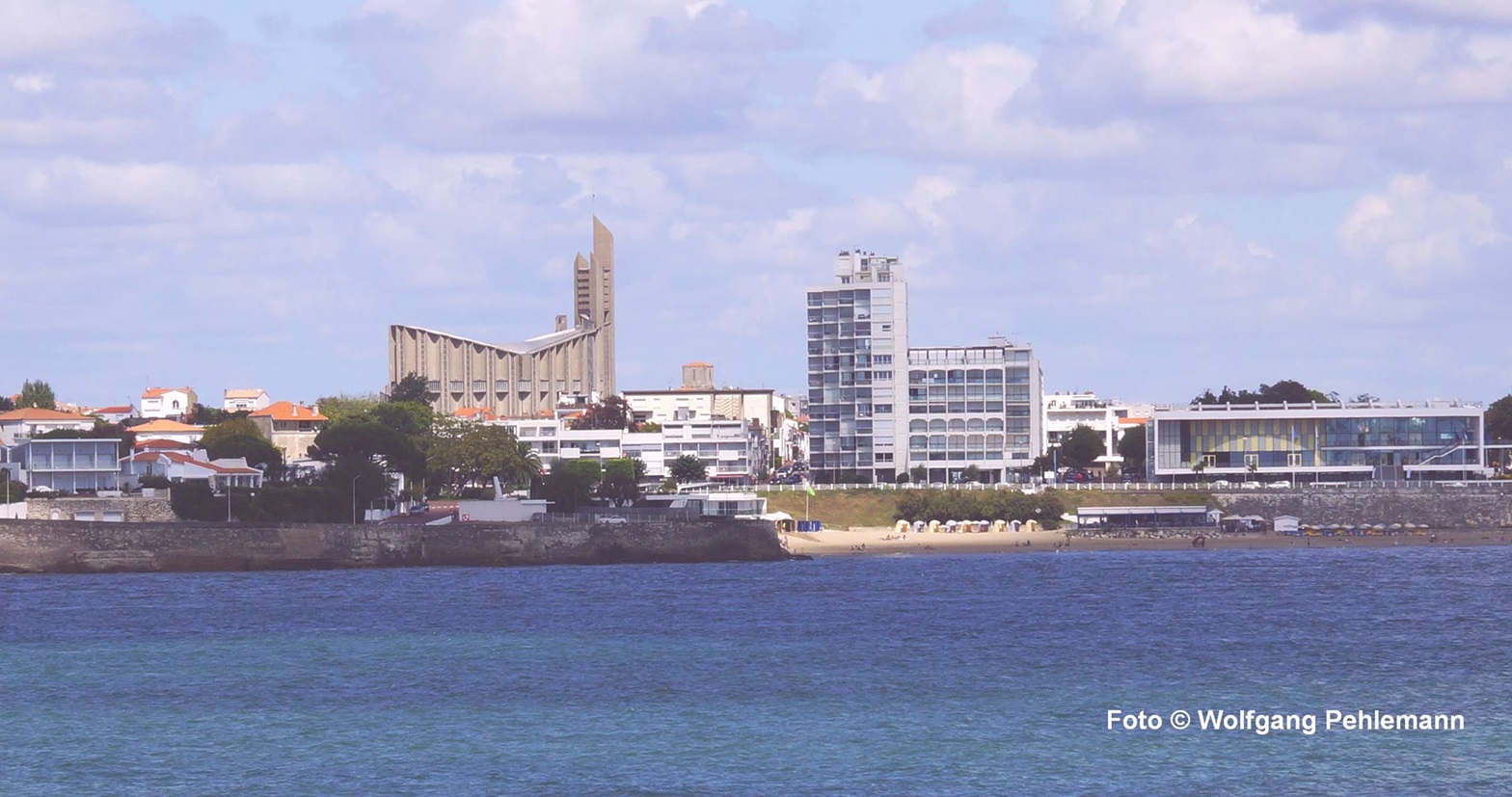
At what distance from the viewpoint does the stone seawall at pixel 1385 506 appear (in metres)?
103

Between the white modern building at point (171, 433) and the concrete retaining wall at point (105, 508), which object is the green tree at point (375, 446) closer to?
the concrete retaining wall at point (105, 508)

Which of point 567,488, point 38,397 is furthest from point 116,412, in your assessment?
point 567,488

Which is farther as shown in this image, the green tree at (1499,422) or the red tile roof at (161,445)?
the green tree at (1499,422)

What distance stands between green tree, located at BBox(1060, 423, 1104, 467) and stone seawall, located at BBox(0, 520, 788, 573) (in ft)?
164

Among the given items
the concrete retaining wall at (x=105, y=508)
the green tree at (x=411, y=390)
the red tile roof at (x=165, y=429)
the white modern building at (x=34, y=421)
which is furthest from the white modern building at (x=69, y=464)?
the green tree at (x=411, y=390)

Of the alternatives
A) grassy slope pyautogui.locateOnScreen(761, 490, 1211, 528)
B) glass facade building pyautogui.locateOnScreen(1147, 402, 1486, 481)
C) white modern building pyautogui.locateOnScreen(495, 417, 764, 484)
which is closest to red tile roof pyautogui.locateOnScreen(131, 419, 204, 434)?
white modern building pyautogui.locateOnScreen(495, 417, 764, 484)

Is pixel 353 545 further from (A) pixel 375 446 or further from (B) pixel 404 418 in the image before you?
(B) pixel 404 418

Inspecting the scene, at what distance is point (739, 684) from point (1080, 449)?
92.9m

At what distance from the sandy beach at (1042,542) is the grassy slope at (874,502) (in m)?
2.79

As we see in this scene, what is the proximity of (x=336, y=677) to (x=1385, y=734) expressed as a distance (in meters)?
23.6

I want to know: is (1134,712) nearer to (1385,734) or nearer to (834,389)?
(1385,734)

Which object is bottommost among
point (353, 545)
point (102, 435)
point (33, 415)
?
point (353, 545)

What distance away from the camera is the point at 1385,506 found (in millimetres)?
103438

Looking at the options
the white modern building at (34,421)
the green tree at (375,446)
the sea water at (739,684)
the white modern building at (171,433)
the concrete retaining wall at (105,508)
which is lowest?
the sea water at (739,684)
